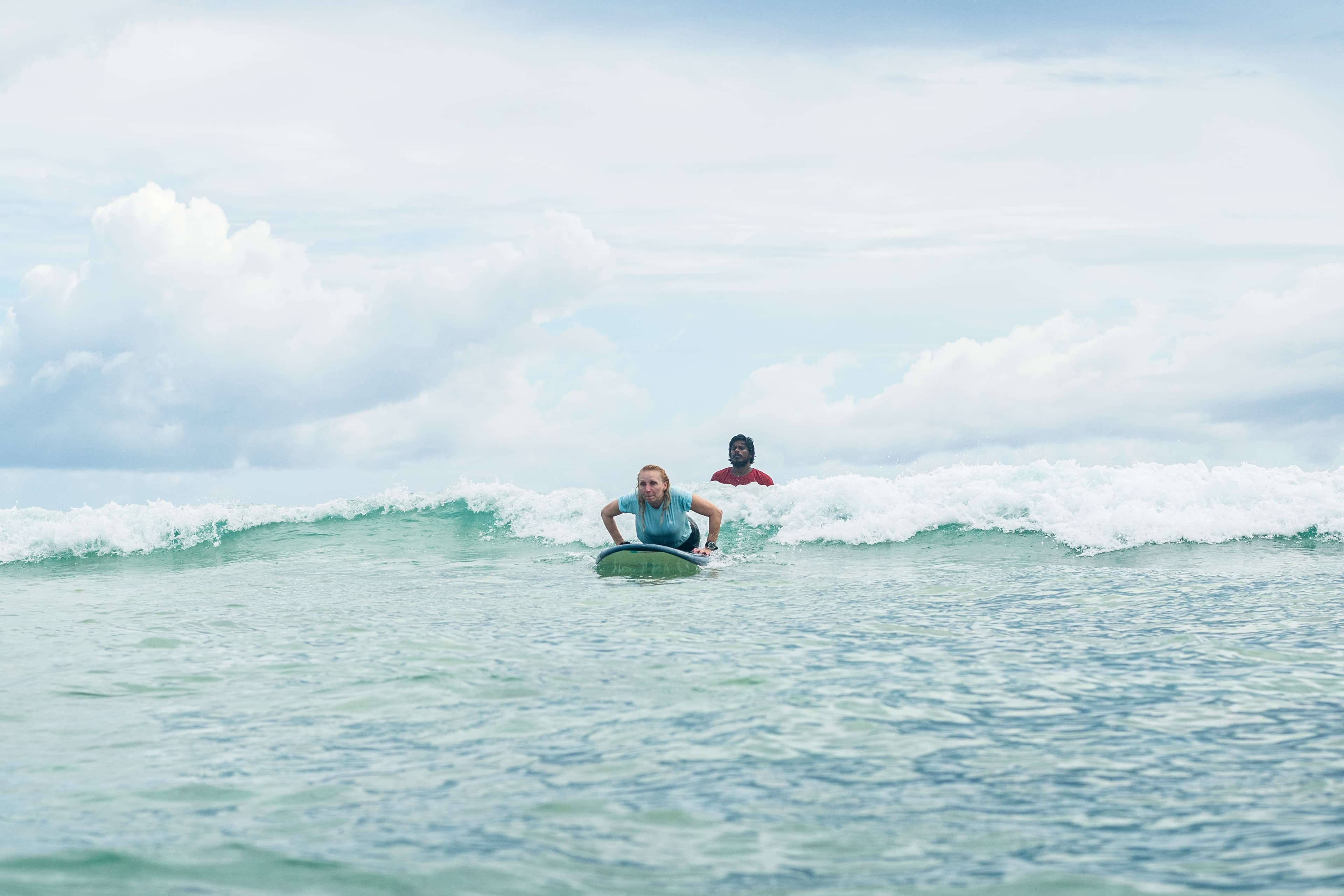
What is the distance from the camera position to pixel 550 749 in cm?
514

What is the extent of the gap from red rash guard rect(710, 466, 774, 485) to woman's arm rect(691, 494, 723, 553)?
16.7 feet

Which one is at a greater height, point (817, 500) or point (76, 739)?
point (817, 500)

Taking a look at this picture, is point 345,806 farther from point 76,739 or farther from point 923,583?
point 923,583

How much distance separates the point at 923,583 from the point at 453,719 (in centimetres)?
750

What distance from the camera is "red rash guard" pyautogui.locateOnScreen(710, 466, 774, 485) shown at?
18891 mm

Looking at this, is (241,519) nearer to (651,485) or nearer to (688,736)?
(651,485)

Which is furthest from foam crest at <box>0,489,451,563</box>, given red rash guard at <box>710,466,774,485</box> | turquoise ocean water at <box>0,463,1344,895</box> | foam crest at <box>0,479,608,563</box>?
turquoise ocean water at <box>0,463,1344,895</box>

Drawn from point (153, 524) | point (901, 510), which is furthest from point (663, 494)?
point (153, 524)

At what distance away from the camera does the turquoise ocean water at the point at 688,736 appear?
3732mm

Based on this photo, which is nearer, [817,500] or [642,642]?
[642,642]

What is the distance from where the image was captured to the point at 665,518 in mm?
13469

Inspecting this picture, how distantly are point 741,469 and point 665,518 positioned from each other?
18.0ft

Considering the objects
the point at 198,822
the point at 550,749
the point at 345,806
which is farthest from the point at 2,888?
the point at 550,749

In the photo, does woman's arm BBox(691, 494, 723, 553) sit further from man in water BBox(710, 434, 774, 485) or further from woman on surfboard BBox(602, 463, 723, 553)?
man in water BBox(710, 434, 774, 485)
